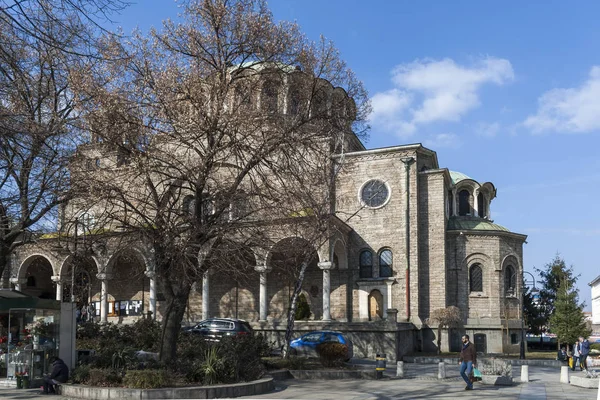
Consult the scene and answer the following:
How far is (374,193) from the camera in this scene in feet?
128

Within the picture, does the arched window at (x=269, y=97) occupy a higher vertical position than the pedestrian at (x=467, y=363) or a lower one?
higher

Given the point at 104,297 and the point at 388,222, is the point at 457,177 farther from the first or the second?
the point at 104,297

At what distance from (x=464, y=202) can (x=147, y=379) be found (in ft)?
99.9

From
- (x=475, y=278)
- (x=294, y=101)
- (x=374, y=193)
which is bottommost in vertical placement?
(x=475, y=278)

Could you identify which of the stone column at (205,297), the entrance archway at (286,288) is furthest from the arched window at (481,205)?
the stone column at (205,297)

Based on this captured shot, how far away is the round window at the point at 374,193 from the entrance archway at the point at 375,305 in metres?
5.16

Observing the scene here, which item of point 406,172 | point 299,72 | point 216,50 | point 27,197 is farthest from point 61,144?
Result: point 406,172

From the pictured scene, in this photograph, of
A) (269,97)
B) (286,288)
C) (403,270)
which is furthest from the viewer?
(286,288)

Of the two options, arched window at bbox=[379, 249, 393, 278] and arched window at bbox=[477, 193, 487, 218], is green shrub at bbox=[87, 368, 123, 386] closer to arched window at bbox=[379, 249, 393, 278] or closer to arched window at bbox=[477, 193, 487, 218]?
arched window at bbox=[379, 249, 393, 278]

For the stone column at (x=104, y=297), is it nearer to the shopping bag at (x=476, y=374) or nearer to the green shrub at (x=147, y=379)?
the green shrub at (x=147, y=379)

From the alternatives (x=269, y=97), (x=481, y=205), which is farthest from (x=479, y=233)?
(x=269, y=97)

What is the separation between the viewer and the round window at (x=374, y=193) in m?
38.7

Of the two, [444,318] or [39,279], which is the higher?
[39,279]

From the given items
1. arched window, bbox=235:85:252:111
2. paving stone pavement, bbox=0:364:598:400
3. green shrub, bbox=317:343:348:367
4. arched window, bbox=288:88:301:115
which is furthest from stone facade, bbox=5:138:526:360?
arched window, bbox=235:85:252:111
